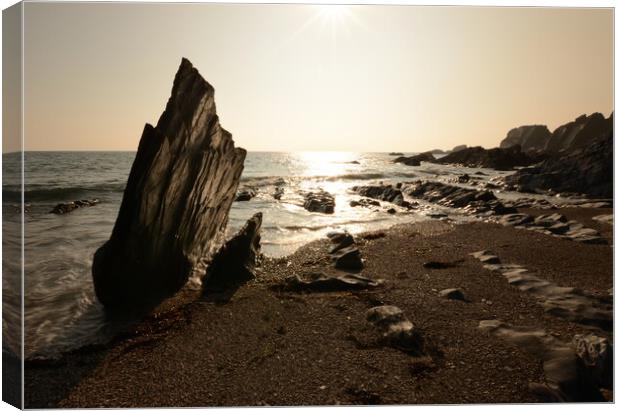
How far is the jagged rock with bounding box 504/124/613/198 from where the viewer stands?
77.6 feet

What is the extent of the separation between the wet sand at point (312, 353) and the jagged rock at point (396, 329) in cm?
18

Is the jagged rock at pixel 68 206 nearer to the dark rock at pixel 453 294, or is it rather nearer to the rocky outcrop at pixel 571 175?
the dark rock at pixel 453 294

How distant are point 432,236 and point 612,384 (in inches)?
421

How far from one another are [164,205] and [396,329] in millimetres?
5576

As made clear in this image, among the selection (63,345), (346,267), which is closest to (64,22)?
(63,345)

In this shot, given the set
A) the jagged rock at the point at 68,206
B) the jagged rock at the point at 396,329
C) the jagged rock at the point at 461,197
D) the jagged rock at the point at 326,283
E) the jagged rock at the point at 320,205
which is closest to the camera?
the jagged rock at the point at 396,329

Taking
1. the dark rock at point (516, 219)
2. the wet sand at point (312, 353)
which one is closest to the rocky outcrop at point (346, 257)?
the wet sand at point (312, 353)

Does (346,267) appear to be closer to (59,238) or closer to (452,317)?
(452,317)

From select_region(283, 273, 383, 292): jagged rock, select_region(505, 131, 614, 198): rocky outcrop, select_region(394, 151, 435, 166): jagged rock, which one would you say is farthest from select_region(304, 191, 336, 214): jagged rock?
select_region(394, 151, 435, 166): jagged rock

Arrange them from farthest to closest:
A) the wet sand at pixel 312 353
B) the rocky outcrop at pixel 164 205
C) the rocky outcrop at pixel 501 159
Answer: the rocky outcrop at pixel 501 159, the rocky outcrop at pixel 164 205, the wet sand at pixel 312 353

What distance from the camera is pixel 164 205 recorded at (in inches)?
328

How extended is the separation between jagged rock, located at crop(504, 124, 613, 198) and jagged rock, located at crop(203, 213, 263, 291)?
1930 cm

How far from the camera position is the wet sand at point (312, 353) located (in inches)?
220

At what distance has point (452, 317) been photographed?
7719 millimetres
